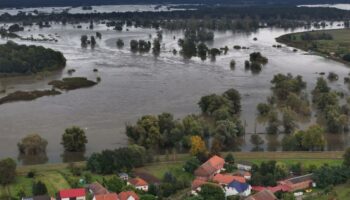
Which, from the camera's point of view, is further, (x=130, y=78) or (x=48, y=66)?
(x=48, y=66)

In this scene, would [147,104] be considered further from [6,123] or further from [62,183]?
[62,183]

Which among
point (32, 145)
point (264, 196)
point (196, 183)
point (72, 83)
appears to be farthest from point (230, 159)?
point (72, 83)

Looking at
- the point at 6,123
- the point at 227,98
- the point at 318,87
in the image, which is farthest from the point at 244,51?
the point at 6,123

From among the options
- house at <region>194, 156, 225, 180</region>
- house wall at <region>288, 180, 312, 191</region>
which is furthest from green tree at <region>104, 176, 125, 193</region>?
house wall at <region>288, 180, 312, 191</region>

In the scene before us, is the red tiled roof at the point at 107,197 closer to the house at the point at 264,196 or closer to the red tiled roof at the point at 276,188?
the house at the point at 264,196

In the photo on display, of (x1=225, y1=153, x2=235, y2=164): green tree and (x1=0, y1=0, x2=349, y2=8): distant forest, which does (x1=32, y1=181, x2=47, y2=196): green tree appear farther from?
(x1=0, y1=0, x2=349, y2=8): distant forest

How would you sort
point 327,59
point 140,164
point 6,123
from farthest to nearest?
point 327,59 < point 6,123 < point 140,164

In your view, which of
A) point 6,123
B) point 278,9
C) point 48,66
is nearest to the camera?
point 6,123

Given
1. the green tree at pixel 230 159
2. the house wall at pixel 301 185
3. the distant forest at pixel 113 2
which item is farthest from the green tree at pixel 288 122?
the distant forest at pixel 113 2
